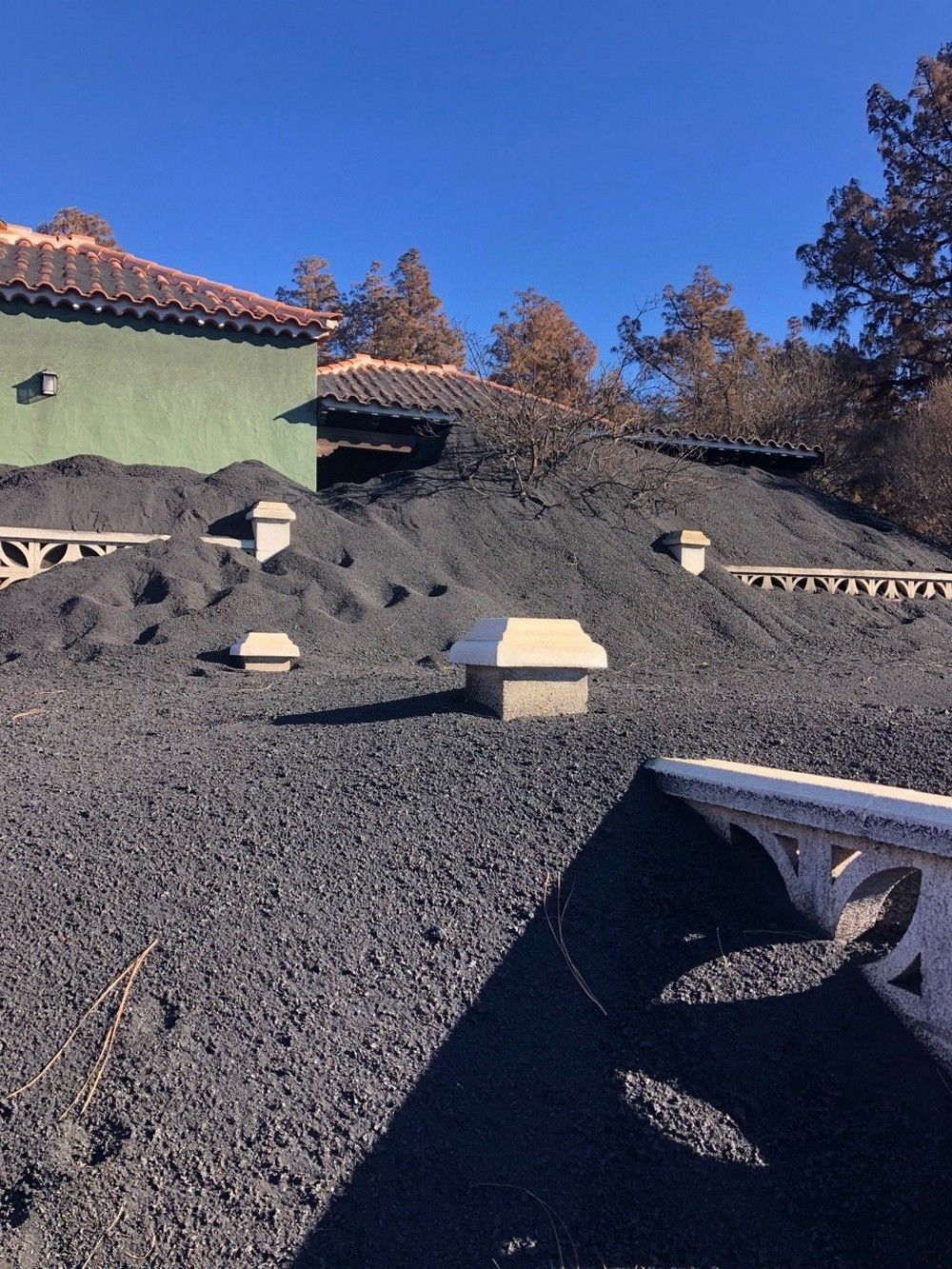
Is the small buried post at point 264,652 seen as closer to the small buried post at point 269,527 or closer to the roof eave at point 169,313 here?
the small buried post at point 269,527

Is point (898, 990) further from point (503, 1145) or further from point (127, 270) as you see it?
point (127, 270)

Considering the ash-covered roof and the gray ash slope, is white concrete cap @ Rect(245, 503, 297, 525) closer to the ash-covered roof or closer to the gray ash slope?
the gray ash slope

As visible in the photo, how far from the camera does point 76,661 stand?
8062 mm

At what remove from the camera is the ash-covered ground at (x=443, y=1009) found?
2512 millimetres

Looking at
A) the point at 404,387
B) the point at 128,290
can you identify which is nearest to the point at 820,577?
the point at 404,387

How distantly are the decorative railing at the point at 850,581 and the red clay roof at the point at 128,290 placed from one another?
654cm

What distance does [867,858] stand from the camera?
9.93ft

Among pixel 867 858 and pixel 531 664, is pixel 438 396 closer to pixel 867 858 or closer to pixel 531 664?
pixel 531 664

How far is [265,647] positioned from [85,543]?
339 centimetres

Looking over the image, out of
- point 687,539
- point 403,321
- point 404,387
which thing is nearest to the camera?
point 687,539

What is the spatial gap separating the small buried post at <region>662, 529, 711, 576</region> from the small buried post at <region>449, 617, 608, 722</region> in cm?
775

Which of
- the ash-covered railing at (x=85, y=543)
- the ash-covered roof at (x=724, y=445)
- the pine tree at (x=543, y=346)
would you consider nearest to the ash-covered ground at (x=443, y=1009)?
the ash-covered railing at (x=85, y=543)

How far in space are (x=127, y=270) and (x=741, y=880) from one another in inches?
543

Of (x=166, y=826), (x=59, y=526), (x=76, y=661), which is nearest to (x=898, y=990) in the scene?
(x=166, y=826)
